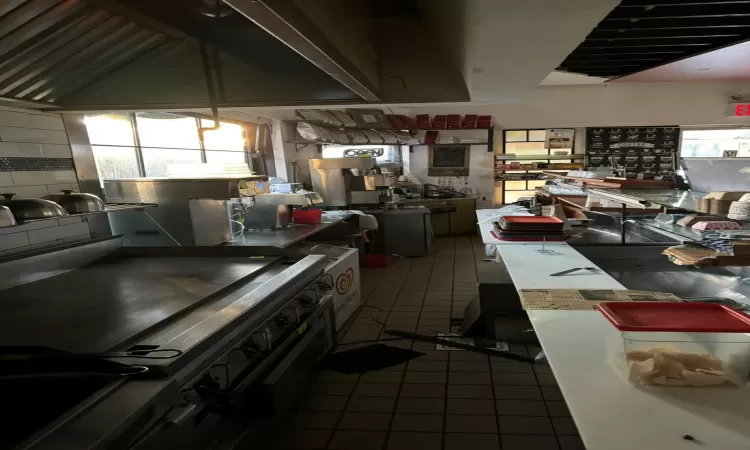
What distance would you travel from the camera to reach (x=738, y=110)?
6.66 m

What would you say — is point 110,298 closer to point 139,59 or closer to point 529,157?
point 139,59

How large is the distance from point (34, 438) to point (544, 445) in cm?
214

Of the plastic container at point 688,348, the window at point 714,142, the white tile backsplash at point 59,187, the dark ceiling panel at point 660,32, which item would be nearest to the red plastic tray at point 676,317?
the plastic container at point 688,348

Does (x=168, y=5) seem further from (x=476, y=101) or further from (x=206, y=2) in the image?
(x=476, y=101)

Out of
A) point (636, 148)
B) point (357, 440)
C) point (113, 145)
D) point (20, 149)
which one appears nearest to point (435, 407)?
point (357, 440)

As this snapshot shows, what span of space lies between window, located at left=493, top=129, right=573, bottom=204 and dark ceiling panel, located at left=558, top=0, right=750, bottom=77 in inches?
116

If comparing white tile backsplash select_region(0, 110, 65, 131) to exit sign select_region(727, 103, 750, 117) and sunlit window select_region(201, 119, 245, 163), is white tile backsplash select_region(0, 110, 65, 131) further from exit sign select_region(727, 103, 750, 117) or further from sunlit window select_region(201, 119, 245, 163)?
exit sign select_region(727, 103, 750, 117)

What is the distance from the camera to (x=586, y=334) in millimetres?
1312

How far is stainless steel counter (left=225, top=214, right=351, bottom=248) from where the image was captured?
319cm

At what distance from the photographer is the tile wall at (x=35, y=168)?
192 cm

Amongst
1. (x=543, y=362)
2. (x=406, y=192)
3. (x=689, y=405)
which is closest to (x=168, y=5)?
(x=689, y=405)

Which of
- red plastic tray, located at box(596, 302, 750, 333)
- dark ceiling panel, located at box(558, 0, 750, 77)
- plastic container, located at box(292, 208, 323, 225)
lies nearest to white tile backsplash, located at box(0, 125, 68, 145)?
plastic container, located at box(292, 208, 323, 225)

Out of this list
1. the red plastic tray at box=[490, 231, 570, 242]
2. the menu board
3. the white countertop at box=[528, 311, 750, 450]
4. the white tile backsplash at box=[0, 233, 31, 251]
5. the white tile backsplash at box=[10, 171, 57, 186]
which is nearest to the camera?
the white countertop at box=[528, 311, 750, 450]

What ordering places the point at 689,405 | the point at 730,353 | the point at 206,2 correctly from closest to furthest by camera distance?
the point at 689,405
the point at 730,353
the point at 206,2
